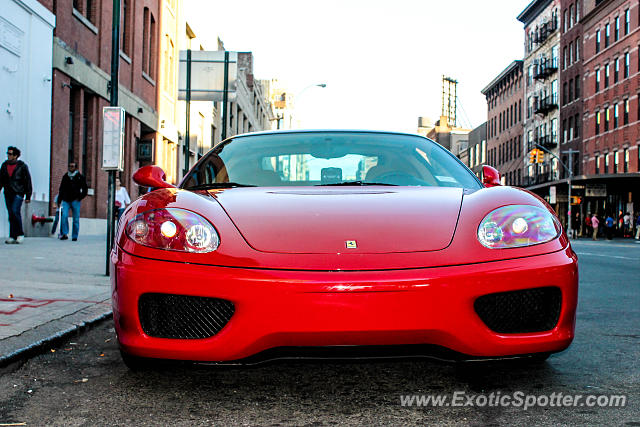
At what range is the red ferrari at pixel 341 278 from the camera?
279 centimetres

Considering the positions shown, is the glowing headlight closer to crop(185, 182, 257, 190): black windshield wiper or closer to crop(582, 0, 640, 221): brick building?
crop(185, 182, 257, 190): black windshield wiper

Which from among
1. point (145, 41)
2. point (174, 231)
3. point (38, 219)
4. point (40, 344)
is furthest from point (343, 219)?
point (145, 41)

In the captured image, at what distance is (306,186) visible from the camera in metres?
3.93

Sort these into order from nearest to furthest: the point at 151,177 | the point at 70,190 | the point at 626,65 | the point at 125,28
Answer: the point at 151,177 → the point at 70,190 → the point at 125,28 → the point at 626,65

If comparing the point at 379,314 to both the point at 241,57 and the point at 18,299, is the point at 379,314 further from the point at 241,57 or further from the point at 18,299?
the point at 241,57

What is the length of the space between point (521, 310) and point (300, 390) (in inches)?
41.3

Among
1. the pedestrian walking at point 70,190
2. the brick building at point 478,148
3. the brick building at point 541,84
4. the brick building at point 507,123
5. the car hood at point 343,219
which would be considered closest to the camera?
the car hood at point 343,219

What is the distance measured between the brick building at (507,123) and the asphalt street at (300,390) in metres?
66.4

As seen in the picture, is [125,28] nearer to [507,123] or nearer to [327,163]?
[327,163]

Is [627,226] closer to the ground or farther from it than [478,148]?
closer to the ground

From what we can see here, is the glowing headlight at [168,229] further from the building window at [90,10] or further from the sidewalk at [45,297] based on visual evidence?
the building window at [90,10]

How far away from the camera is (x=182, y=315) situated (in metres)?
2.94

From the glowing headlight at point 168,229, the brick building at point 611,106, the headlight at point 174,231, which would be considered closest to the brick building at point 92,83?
the headlight at point 174,231

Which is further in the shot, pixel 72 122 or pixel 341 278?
pixel 72 122
